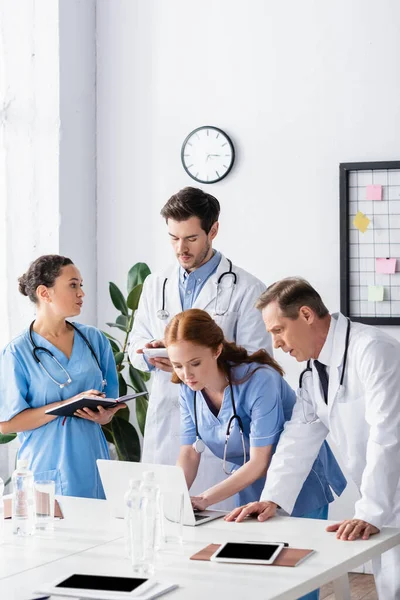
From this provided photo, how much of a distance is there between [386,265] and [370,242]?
132 mm

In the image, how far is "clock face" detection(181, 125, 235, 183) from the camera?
14.9ft

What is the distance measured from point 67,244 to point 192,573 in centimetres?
285

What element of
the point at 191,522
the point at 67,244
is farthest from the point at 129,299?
the point at 191,522

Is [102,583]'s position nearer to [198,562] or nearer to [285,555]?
[198,562]

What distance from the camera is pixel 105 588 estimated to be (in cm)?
194

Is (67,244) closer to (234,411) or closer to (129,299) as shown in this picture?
(129,299)

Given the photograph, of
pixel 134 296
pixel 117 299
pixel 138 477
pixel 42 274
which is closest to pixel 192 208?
pixel 42 274

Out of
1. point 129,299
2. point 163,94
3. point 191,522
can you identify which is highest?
point 163,94

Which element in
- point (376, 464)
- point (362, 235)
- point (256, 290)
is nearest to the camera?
point (376, 464)

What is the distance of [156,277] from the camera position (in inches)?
141

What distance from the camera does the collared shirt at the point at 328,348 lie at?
2613 millimetres

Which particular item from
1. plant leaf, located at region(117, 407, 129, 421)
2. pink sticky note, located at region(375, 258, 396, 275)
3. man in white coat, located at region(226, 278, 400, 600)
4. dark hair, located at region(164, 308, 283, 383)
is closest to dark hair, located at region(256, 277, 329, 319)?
man in white coat, located at region(226, 278, 400, 600)

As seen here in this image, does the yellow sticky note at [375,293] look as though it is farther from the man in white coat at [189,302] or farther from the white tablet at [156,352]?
the white tablet at [156,352]

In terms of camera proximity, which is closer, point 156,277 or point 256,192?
point 156,277
